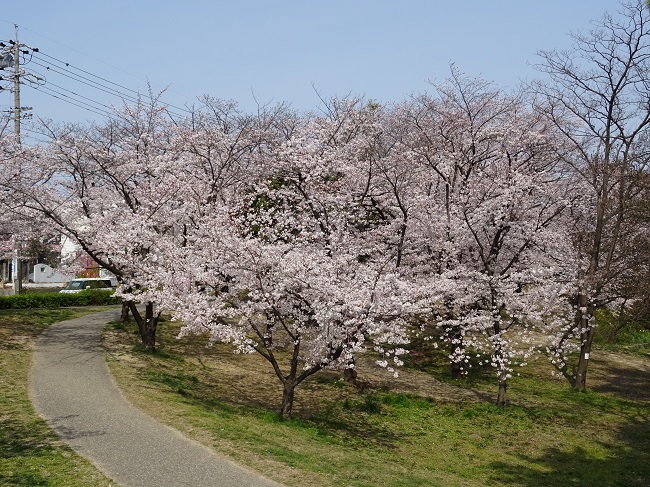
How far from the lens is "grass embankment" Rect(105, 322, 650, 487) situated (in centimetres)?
1073

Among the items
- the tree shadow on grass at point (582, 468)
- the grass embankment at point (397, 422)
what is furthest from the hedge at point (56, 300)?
the tree shadow on grass at point (582, 468)

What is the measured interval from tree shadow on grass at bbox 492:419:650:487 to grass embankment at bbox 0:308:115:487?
7.75 metres

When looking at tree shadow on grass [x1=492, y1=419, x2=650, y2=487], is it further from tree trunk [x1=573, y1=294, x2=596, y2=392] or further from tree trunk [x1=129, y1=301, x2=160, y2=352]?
tree trunk [x1=129, y1=301, x2=160, y2=352]

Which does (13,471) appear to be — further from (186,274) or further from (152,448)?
(186,274)

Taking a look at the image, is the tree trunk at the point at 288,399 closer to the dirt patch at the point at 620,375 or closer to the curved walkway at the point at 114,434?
the curved walkway at the point at 114,434

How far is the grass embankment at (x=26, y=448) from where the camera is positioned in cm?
795

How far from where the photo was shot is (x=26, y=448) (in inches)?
361

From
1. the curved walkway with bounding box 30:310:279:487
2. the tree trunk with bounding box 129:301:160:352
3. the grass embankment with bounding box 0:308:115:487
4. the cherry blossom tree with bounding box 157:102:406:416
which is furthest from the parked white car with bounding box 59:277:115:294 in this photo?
the cherry blossom tree with bounding box 157:102:406:416

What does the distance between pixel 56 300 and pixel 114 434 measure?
18.3 m

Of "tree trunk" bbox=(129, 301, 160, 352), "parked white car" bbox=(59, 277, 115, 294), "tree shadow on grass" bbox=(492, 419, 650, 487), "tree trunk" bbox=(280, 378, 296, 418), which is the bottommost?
"tree shadow on grass" bbox=(492, 419, 650, 487)

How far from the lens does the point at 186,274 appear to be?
1426 cm

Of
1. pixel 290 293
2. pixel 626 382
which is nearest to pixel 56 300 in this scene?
pixel 290 293

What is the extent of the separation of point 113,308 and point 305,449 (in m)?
20.4

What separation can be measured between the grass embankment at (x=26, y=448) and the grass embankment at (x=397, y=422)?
2.14m
